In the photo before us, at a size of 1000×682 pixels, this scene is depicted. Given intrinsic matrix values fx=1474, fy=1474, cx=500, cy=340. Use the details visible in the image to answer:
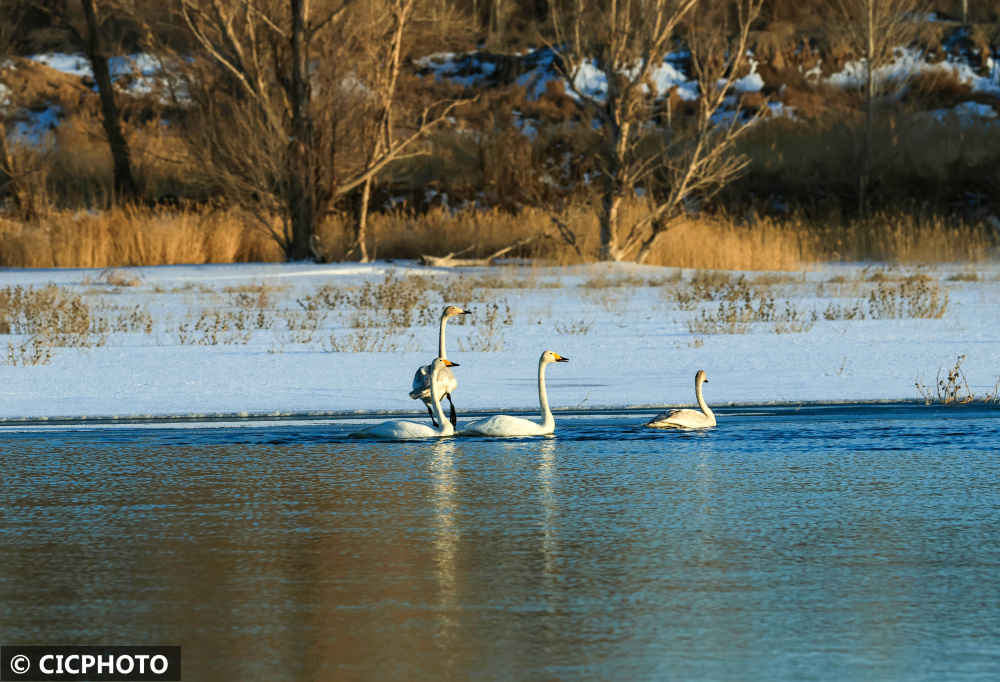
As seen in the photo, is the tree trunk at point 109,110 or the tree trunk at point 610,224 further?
the tree trunk at point 109,110

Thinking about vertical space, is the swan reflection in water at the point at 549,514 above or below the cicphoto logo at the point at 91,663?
above

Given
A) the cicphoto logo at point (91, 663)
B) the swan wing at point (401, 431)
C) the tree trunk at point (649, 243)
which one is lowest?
the cicphoto logo at point (91, 663)

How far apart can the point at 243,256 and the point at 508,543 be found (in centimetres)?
2802

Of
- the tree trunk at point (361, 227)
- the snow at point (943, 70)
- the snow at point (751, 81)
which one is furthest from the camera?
the snow at point (751, 81)

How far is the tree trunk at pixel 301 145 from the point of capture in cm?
3119

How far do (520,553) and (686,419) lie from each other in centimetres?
414

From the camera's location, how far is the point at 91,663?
15.6ft

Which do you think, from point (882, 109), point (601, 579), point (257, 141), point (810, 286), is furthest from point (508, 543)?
point (882, 109)

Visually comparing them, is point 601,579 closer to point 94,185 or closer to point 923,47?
point 94,185

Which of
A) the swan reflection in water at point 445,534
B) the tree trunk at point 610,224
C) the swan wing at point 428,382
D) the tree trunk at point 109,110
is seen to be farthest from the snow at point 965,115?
the swan reflection in water at point 445,534

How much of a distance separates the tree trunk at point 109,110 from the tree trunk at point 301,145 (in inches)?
427

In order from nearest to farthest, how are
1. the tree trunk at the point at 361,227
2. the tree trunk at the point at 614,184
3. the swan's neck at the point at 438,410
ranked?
the swan's neck at the point at 438,410, the tree trunk at the point at 614,184, the tree trunk at the point at 361,227

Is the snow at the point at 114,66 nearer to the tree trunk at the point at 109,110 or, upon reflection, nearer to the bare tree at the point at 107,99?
the bare tree at the point at 107,99

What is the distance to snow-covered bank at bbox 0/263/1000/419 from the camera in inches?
497
